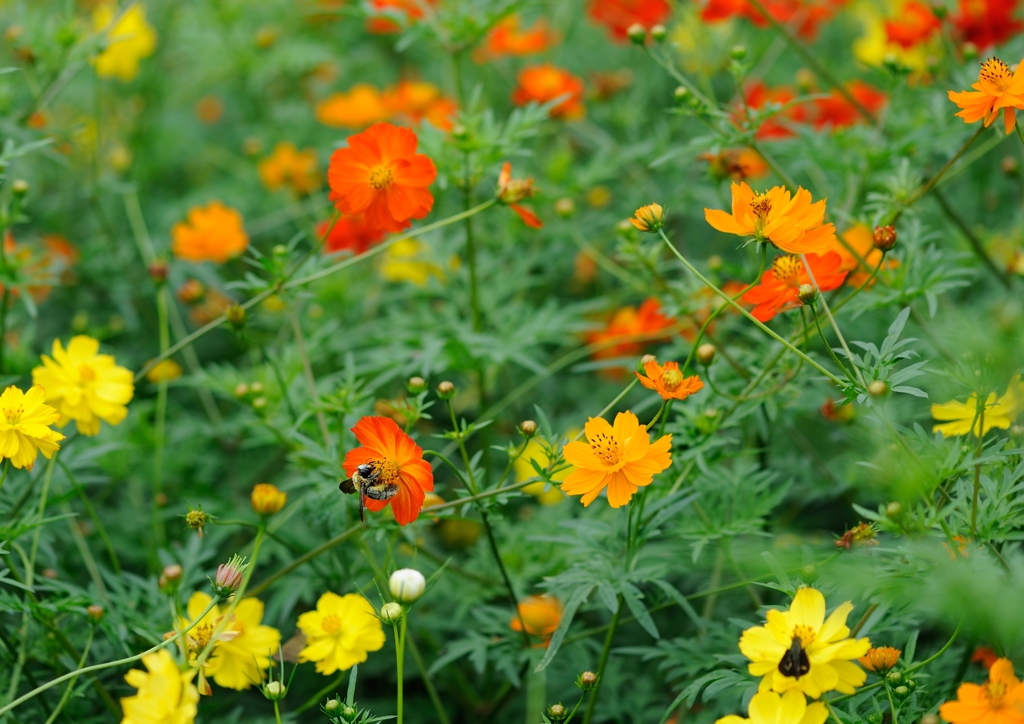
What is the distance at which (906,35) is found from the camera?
174 cm

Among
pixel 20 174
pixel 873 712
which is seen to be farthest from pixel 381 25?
pixel 873 712

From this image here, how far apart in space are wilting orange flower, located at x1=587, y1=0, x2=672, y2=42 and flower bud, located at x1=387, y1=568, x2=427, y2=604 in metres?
1.53

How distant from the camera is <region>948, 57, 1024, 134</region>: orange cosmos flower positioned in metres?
0.99

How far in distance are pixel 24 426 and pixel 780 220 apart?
0.87m

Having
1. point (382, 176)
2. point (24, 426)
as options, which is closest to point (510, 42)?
point (382, 176)

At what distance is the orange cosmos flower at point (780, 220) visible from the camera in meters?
0.98

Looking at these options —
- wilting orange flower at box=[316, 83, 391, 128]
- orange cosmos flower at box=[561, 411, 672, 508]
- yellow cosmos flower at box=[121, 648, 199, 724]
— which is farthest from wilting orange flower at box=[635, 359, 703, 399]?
wilting orange flower at box=[316, 83, 391, 128]

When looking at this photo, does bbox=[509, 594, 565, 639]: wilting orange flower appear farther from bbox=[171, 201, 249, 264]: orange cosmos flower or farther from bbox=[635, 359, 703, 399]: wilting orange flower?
bbox=[171, 201, 249, 264]: orange cosmos flower

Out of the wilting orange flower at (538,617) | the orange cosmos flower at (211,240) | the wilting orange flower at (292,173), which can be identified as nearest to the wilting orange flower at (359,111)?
the wilting orange flower at (292,173)

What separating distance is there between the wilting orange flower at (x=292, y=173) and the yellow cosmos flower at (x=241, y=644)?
1138 millimetres

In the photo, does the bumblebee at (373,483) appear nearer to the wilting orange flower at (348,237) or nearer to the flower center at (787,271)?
the flower center at (787,271)

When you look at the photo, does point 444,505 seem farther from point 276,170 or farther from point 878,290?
point 276,170

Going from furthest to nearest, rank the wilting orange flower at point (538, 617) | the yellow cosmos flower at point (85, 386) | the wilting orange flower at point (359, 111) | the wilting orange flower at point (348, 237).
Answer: the wilting orange flower at point (359, 111), the wilting orange flower at point (348, 237), the wilting orange flower at point (538, 617), the yellow cosmos flower at point (85, 386)

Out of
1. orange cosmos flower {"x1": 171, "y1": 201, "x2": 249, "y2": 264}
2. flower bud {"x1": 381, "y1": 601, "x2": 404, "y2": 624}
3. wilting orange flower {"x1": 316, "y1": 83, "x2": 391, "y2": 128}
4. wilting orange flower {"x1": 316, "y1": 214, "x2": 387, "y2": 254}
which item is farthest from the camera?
wilting orange flower {"x1": 316, "y1": 83, "x2": 391, "y2": 128}
